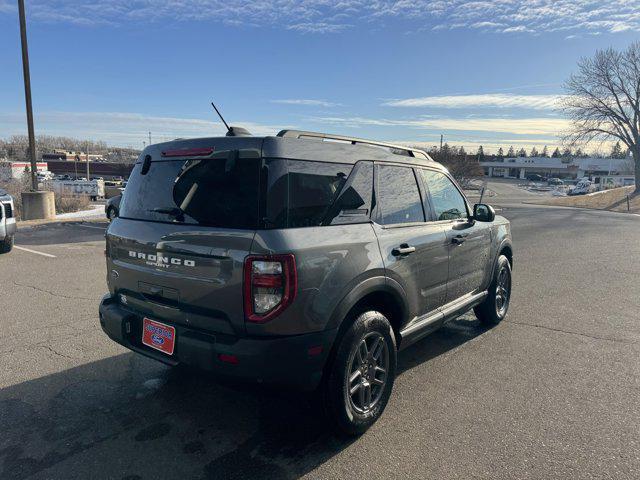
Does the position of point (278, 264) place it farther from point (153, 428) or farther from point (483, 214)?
point (483, 214)

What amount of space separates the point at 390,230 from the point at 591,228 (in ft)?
58.2

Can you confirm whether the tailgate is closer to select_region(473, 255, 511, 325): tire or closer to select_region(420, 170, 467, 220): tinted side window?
select_region(420, 170, 467, 220): tinted side window

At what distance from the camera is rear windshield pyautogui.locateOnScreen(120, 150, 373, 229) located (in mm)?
2748

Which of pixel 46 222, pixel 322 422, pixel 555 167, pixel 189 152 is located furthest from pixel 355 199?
pixel 555 167

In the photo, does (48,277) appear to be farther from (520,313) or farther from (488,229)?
(520,313)

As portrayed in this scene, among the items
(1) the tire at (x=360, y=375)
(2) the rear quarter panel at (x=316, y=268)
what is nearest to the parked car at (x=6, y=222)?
(2) the rear quarter panel at (x=316, y=268)

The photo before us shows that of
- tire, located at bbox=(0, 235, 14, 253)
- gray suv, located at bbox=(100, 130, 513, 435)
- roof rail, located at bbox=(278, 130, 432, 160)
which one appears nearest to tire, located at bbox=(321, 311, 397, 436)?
gray suv, located at bbox=(100, 130, 513, 435)

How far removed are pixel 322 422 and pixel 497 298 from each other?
327cm

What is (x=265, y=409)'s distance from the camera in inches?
138

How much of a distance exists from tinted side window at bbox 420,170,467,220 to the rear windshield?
1.01 meters

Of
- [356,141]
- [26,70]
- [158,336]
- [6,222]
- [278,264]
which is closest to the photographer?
[278,264]

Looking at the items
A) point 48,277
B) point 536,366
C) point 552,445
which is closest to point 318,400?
point 552,445

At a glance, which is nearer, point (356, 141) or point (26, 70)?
point (356, 141)

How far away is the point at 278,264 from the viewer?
263cm
